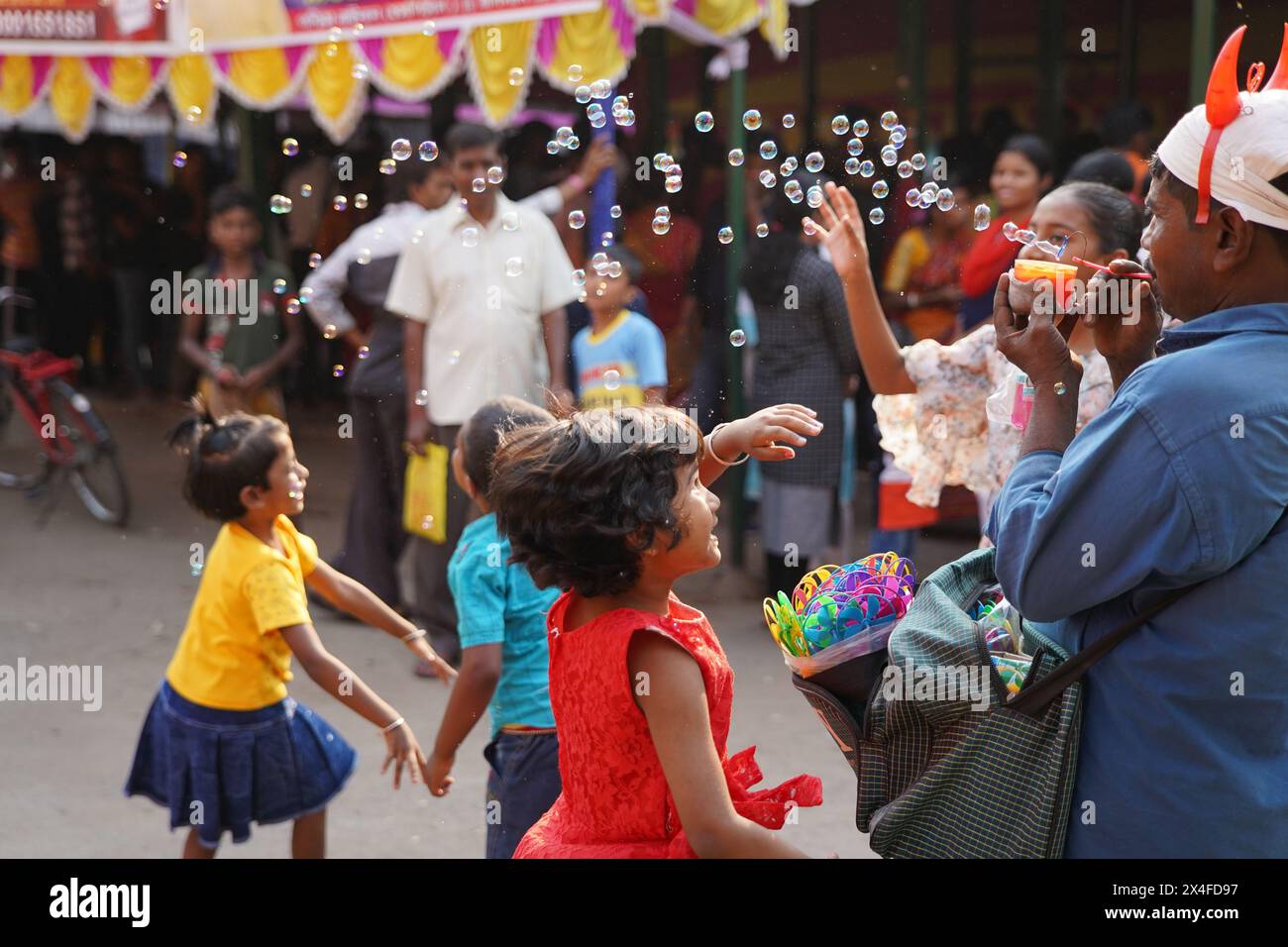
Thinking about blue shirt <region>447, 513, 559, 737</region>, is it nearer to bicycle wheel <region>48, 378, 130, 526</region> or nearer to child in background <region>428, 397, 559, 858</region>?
child in background <region>428, 397, 559, 858</region>

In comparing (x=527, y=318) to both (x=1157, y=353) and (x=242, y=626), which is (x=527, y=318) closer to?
(x=242, y=626)

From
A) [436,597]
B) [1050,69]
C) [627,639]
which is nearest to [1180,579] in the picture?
[627,639]

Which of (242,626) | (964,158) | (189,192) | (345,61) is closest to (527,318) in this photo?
(242,626)

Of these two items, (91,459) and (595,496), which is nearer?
(595,496)

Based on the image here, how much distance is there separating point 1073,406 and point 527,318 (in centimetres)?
276

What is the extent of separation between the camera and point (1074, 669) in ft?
5.35

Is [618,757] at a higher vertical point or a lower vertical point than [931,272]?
lower

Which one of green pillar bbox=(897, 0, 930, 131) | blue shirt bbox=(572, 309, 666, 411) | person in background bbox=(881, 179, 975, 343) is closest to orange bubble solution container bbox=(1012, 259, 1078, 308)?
blue shirt bbox=(572, 309, 666, 411)

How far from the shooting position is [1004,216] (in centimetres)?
394

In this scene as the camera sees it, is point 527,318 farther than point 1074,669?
Yes

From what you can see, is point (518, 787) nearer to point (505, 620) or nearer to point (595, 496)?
point (505, 620)

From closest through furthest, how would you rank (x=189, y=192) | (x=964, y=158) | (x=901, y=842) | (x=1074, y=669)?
(x=1074, y=669)
(x=901, y=842)
(x=964, y=158)
(x=189, y=192)

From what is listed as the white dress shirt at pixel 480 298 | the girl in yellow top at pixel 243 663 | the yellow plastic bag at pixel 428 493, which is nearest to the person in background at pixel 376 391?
the white dress shirt at pixel 480 298

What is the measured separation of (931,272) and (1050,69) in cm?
193
